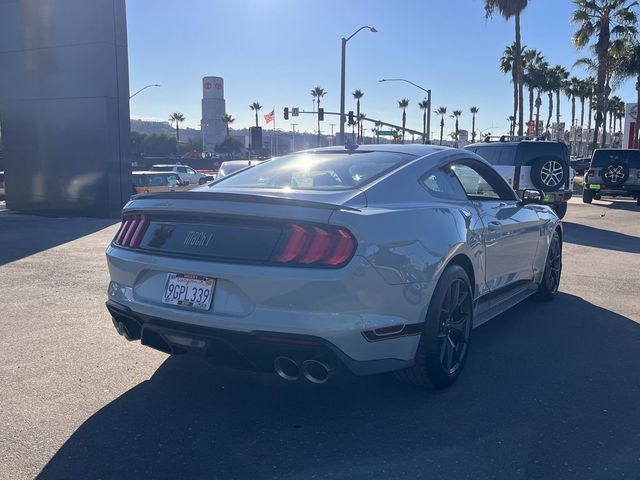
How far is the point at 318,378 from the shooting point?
3330 millimetres

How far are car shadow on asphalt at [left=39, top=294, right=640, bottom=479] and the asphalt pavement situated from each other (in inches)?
0.4

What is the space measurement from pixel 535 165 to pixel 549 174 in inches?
14.3

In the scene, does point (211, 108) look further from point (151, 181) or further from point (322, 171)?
point (322, 171)

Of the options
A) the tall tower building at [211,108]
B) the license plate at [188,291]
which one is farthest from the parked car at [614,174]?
the tall tower building at [211,108]

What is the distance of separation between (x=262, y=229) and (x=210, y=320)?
22.1 inches

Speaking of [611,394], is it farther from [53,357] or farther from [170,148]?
[170,148]

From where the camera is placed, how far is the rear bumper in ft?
10.5

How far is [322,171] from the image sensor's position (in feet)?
14.6

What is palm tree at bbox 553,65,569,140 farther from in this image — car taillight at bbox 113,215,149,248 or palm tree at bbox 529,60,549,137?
car taillight at bbox 113,215,149,248

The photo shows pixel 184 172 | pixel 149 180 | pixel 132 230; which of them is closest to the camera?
pixel 132 230

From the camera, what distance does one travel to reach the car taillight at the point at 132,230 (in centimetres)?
383

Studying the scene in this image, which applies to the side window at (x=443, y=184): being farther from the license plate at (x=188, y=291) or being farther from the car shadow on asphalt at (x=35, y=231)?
the car shadow on asphalt at (x=35, y=231)

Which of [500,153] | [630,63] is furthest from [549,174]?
[630,63]

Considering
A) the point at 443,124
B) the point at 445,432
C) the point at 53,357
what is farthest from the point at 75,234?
the point at 443,124
